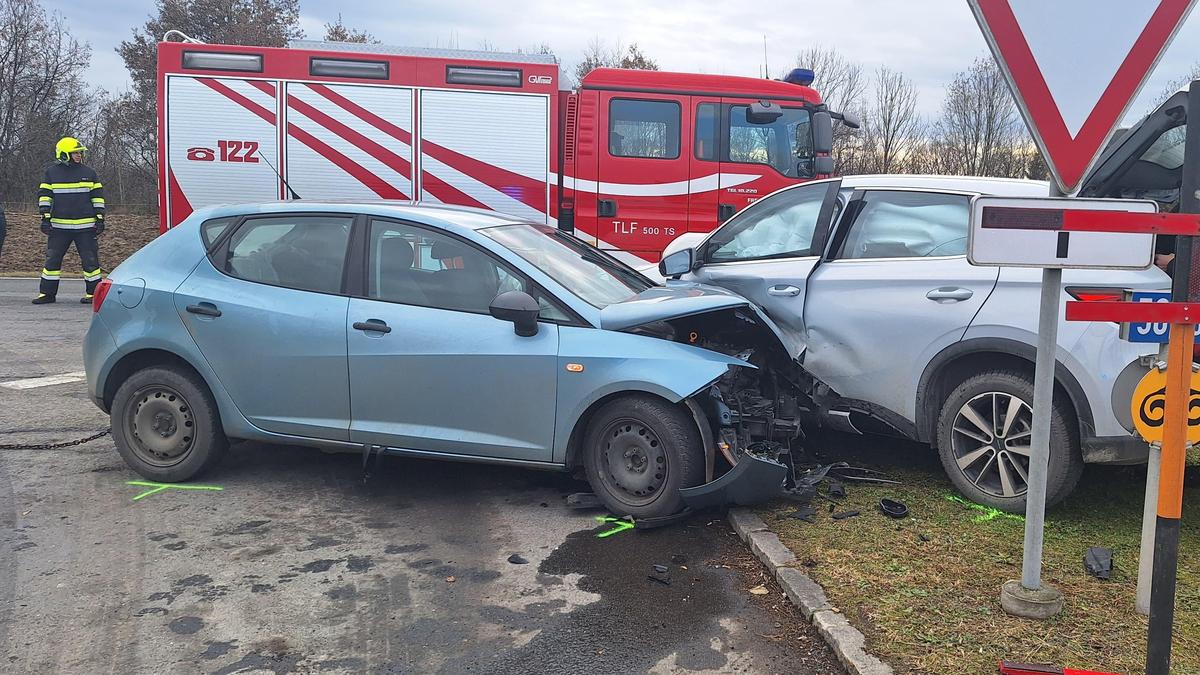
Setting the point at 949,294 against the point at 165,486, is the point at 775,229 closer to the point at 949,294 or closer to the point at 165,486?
the point at 949,294

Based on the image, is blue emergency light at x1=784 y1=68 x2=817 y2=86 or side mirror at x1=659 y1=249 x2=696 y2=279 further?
blue emergency light at x1=784 y1=68 x2=817 y2=86

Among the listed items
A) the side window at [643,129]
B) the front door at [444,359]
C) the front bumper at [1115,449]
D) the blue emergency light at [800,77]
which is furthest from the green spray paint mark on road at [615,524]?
the blue emergency light at [800,77]

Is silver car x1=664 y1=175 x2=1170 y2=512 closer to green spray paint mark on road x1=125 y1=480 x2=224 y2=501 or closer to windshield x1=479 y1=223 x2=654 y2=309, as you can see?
windshield x1=479 y1=223 x2=654 y2=309

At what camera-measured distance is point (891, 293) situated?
4.94 m

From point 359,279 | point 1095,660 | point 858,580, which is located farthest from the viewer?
point 359,279

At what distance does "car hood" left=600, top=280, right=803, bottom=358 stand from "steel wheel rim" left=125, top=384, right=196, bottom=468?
249cm

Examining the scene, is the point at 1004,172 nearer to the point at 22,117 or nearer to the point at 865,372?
the point at 865,372

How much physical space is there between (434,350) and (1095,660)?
10.6 feet

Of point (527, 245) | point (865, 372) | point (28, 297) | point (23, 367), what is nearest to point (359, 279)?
point (527, 245)

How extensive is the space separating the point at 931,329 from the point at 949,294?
0.20 m

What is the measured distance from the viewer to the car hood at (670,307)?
4656 mm

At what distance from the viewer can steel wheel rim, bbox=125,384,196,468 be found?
201 inches

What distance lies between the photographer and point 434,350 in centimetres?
472

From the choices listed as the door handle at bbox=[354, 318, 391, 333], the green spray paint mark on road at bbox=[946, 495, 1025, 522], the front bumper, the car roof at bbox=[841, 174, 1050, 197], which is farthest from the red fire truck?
the front bumper
